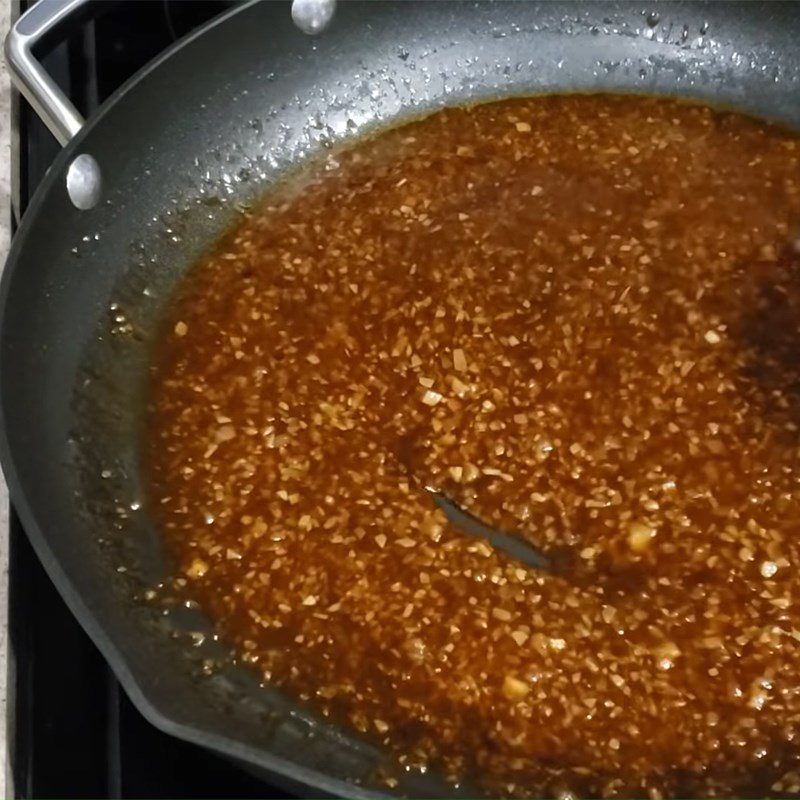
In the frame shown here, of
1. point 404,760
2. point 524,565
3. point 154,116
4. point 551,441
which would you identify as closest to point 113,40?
point 154,116

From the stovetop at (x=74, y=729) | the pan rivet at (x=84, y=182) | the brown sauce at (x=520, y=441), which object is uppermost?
the pan rivet at (x=84, y=182)

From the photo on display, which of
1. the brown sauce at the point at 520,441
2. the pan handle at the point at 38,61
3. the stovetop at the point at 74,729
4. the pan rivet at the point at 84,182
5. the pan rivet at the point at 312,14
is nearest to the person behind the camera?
the stovetop at the point at 74,729

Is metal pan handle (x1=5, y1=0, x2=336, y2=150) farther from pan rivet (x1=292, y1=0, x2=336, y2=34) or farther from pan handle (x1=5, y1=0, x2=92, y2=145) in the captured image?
pan rivet (x1=292, y1=0, x2=336, y2=34)

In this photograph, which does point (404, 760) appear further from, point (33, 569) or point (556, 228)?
point (556, 228)

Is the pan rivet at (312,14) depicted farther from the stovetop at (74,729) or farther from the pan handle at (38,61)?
the stovetop at (74,729)

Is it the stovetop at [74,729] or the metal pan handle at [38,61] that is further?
the metal pan handle at [38,61]

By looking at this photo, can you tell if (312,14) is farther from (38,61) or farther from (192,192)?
(38,61)

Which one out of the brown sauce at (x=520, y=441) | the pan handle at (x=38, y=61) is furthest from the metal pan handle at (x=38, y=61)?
the brown sauce at (x=520, y=441)

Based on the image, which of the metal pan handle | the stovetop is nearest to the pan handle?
the metal pan handle
